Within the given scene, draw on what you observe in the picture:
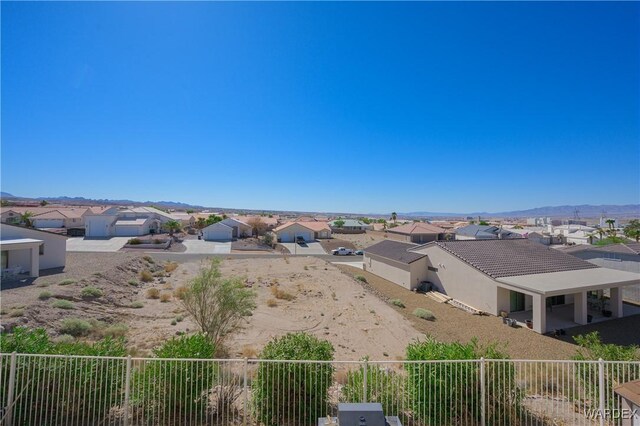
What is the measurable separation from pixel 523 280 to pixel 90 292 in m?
25.0

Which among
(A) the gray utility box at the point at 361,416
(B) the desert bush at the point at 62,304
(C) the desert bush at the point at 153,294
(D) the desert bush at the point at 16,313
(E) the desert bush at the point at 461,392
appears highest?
(A) the gray utility box at the point at 361,416

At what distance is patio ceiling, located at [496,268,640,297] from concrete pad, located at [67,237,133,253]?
41.5 meters

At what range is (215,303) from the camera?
12336 mm

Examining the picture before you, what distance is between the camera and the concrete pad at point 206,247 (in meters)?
43.0

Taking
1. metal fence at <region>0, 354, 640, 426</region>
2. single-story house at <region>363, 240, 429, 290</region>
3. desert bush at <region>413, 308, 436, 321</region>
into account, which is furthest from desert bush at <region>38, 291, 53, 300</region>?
single-story house at <region>363, 240, 429, 290</region>

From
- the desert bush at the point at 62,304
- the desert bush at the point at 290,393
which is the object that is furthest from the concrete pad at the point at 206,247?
the desert bush at the point at 290,393

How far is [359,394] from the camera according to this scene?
5.90m

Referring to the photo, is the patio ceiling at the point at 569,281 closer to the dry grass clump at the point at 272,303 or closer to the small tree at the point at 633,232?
the dry grass clump at the point at 272,303

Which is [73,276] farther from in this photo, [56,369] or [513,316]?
[513,316]

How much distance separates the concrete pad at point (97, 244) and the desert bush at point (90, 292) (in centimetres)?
2254

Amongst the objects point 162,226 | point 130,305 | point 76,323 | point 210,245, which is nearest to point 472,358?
point 76,323

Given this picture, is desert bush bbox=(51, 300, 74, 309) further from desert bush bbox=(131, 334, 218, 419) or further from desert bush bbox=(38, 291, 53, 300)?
desert bush bbox=(131, 334, 218, 419)

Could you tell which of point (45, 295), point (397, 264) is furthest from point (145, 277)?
point (397, 264)

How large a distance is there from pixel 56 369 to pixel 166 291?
17790 millimetres
